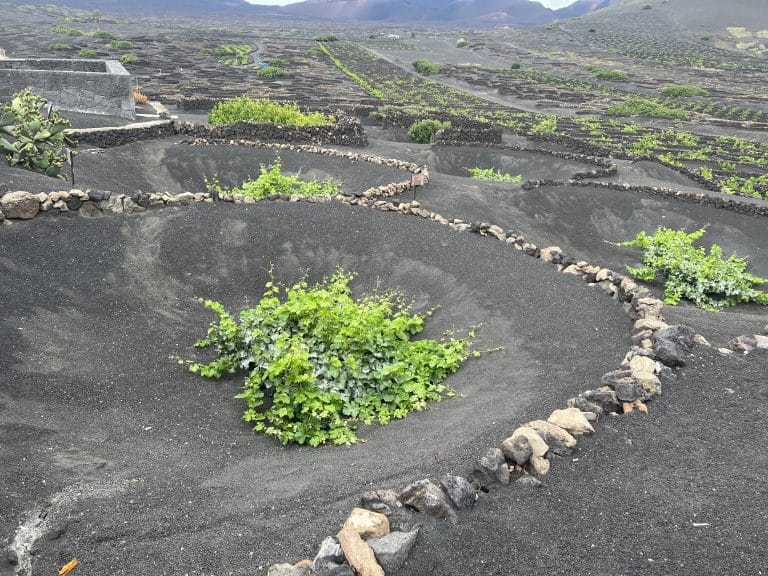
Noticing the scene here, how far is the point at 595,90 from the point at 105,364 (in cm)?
7270

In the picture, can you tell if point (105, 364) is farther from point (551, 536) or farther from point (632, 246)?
point (632, 246)

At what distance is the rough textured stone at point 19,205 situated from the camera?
10953 millimetres

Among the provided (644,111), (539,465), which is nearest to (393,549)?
(539,465)

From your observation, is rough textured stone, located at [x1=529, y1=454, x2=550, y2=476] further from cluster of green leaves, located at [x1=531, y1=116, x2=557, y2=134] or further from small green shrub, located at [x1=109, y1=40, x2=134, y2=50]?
small green shrub, located at [x1=109, y1=40, x2=134, y2=50]

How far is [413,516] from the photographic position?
16.0 ft

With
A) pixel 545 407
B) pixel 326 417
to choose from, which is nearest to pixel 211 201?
pixel 326 417

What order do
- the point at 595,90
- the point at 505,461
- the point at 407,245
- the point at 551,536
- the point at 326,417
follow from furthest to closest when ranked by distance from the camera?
1. the point at 595,90
2. the point at 407,245
3. the point at 326,417
4. the point at 505,461
5. the point at 551,536

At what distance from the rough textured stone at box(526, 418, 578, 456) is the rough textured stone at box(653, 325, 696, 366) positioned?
7.70ft

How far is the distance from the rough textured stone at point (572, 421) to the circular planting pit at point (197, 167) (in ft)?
43.8

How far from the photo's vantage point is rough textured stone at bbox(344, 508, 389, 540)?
4.59 metres

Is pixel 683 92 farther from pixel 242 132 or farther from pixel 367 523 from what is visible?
pixel 367 523

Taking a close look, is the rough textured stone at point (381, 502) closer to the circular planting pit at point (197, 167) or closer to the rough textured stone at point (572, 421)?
the rough textured stone at point (572, 421)

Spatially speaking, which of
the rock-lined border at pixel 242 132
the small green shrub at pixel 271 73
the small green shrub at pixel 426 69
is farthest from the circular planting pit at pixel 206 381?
the small green shrub at pixel 426 69

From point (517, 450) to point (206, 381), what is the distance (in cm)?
480
